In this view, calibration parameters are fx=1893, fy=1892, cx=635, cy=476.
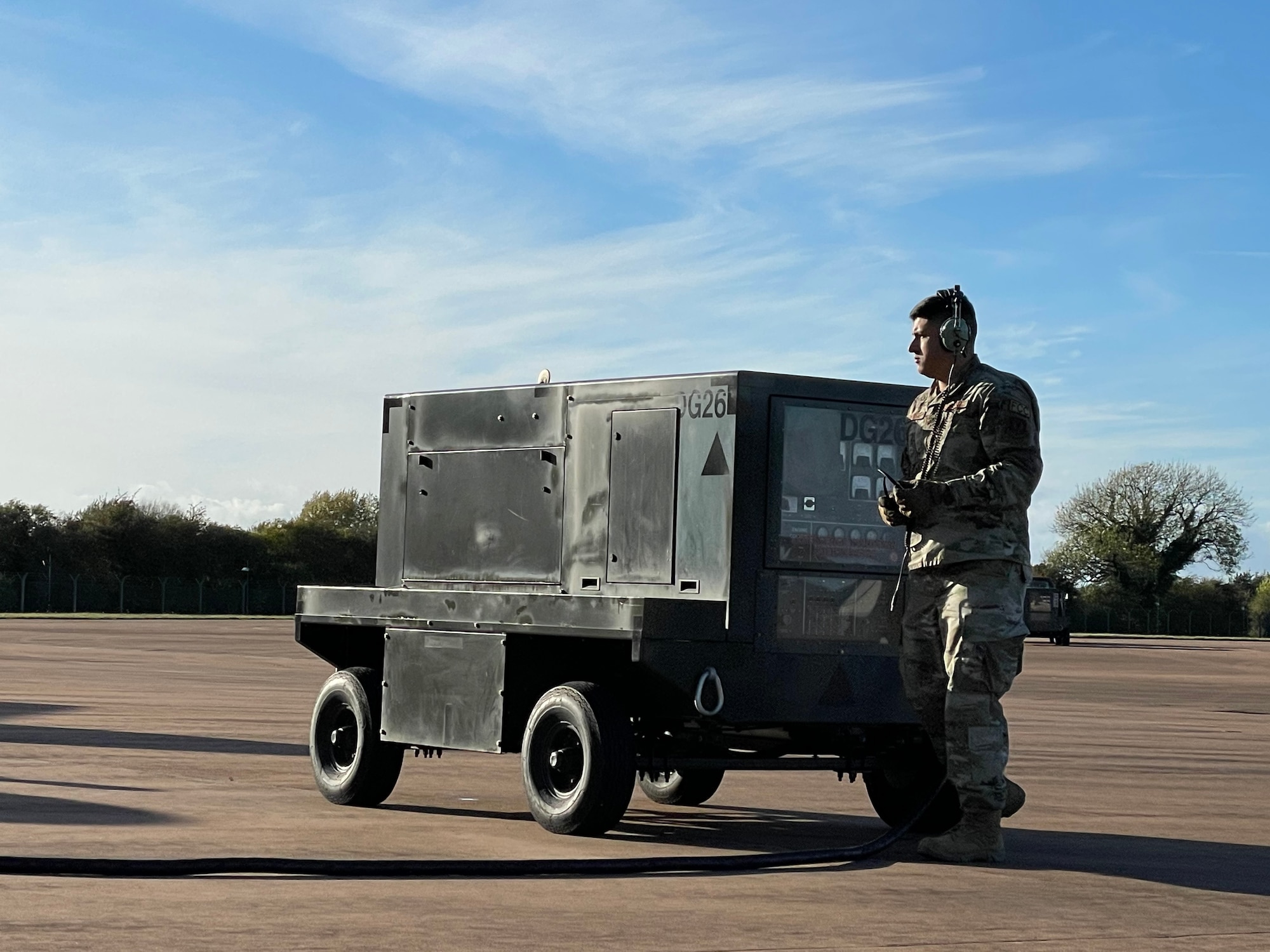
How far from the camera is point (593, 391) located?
9531 millimetres

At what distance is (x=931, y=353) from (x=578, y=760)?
102 inches

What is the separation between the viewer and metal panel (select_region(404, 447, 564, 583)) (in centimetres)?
975

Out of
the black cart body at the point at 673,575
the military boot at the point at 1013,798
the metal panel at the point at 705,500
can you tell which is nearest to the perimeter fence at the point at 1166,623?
the black cart body at the point at 673,575

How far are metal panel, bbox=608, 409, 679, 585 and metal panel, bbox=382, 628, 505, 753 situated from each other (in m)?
0.81

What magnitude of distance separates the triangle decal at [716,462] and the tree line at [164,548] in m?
74.8

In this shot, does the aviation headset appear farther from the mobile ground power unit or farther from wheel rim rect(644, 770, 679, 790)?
wheel rim rect(644, 770, 679, 790)

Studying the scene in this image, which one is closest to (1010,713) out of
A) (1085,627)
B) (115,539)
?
(115,539)

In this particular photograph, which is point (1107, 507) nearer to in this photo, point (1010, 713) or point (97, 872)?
point (1010, 713)

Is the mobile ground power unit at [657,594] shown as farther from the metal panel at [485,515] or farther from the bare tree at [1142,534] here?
the bare tree at [1142,534]

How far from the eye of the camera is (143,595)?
8244 centimetres

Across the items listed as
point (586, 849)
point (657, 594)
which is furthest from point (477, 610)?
point (586, 849)

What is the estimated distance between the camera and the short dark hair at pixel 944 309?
8.84 m

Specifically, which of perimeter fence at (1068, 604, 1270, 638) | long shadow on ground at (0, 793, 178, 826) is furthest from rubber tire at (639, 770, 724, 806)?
perimeter fence at (1068, 604, 1270, 638)

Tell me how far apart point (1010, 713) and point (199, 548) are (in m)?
70.4
